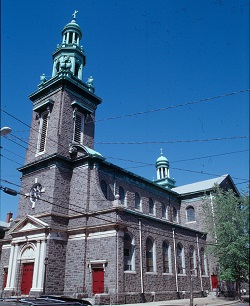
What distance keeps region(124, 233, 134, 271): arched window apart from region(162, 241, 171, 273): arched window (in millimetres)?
5000

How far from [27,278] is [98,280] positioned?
6864mm

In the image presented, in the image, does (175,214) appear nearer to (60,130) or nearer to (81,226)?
(81,226)

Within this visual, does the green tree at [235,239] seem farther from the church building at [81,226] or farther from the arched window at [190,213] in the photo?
the arched window at [190,213]

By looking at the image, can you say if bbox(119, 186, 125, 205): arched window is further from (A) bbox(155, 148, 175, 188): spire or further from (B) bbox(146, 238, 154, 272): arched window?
(A) bbox(155, 148, 175, 188): spire

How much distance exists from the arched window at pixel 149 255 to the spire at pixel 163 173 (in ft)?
96.5

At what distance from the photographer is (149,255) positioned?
2758 centimetres

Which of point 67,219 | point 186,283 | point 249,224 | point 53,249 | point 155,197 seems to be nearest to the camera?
point 249,224

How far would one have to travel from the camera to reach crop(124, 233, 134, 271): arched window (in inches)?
982

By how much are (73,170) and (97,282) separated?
11.4 metres

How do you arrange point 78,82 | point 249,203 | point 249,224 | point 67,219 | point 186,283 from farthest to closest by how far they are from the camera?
point 78,82 < point 186,283 < point 67,219 < point 249,203 < point 249,224

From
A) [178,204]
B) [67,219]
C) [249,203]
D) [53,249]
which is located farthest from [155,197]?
[249,203]

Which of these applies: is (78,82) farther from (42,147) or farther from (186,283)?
(186,283)

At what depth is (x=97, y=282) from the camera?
24.0 metres

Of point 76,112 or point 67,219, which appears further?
point 76,112
